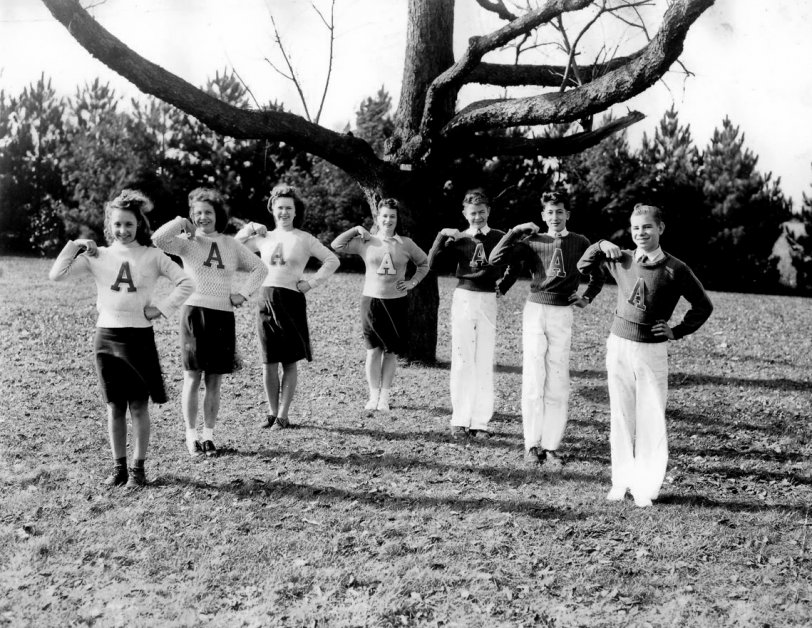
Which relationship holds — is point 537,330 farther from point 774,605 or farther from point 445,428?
point 774,605

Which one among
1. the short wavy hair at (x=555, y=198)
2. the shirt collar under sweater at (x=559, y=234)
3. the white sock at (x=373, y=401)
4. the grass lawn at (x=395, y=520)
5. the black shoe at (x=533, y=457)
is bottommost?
the grass lawn at (x=395, y=520)

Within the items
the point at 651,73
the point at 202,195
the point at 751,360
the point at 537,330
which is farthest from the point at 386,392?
the point at 751,360

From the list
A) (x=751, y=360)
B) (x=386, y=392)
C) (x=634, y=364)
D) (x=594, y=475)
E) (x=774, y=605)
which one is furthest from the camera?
(x=751, y=360)

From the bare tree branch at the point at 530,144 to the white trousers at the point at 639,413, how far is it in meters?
4.32

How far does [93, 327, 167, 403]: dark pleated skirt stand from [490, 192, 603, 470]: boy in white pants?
8.84 feet

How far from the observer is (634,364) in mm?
5168

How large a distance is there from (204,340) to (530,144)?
4846 mm

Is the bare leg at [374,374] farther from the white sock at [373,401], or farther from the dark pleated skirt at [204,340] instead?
the dark pleated skirt at [204,340]

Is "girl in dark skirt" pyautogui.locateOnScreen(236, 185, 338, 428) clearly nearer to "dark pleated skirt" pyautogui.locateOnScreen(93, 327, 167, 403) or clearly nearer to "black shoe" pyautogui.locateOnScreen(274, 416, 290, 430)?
"black shoe" pyautogui.locateOnScreen(274, 416, 290, 430)

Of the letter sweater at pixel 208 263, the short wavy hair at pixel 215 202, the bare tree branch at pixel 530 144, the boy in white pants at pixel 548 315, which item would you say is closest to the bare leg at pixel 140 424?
the letter sweater at pixel 208 263

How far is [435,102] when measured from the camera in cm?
855

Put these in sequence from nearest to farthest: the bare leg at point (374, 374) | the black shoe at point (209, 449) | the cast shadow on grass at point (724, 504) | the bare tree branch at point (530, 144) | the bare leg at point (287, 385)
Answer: the cast shadow on grass at point (724, 504) → the black shoe at point (209, 449) → the bare leg at point (287, 385) → the bare leg at point (374, 374) → the bare tree branch at point (530, 144)

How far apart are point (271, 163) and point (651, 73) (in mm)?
22150

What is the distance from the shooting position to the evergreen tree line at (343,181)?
25.2m
